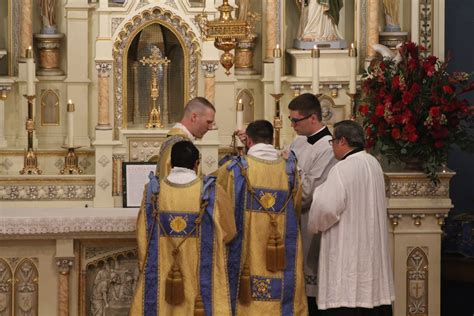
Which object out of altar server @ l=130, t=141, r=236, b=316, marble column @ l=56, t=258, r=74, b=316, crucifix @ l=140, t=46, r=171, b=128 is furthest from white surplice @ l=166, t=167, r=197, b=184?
crucifix @ l=140, t=46, r=171, b=128

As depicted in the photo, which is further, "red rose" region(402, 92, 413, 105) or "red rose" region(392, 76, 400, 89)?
"red rose" region(392, 76, 400, 89)

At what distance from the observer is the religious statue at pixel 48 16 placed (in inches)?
508

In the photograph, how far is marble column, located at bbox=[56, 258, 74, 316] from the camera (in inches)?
351

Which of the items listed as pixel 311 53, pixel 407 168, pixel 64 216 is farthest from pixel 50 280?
pixel 311 53

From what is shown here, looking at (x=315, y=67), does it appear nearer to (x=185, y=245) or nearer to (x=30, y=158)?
(x=30, y=158)

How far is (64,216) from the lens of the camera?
348 inches

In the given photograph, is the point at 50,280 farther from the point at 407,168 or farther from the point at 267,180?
the point at 407,168

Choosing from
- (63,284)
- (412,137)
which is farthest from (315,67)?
(63,284)

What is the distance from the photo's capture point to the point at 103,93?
1254 centimetres

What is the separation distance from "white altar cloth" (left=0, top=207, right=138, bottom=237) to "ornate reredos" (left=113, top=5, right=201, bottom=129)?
3.84m

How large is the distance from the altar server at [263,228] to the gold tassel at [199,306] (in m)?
0.27

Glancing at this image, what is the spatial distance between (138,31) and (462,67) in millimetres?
2820

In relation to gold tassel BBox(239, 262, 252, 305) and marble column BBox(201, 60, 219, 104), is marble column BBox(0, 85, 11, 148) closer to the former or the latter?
marble column BBox(201, 60, 219, 104)

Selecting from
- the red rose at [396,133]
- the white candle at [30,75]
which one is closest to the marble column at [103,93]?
the white candle at [30,75]
